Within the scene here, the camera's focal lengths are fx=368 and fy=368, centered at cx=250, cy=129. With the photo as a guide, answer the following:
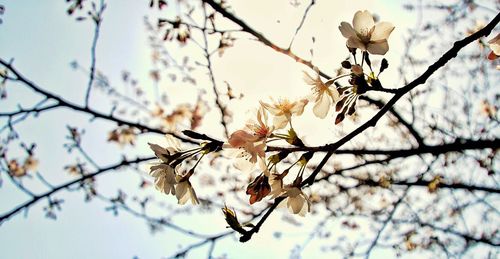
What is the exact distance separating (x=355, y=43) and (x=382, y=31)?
0.44 ft

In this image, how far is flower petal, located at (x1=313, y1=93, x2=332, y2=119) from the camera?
1502 millimetres

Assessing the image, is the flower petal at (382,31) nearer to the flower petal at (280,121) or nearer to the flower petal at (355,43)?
the flower petal at (355,43)

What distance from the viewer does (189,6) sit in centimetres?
316

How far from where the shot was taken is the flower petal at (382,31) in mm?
1408

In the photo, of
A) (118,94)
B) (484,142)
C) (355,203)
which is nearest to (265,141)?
(484,142)

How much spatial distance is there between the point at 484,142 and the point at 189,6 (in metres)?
2.53

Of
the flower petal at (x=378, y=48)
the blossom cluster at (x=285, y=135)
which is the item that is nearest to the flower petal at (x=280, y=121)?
the blossom cluster at (x=285, y=135)

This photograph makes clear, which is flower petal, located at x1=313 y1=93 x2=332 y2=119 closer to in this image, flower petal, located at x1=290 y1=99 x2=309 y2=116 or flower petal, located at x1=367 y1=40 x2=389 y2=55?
flower petal, located at x1=290 y1=99 x2=309 y2=116

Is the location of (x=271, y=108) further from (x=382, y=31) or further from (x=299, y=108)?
(x=382, y=31)

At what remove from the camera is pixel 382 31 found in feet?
4.65

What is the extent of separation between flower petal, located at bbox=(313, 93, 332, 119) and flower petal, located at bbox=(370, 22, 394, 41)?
29cm

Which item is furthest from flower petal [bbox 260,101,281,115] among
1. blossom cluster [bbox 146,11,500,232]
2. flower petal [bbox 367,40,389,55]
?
flower petal [bbox 367,40,389,55]

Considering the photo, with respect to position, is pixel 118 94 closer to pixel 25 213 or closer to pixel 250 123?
pixel 25 213

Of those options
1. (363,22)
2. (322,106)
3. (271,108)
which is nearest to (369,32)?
(363,22)
